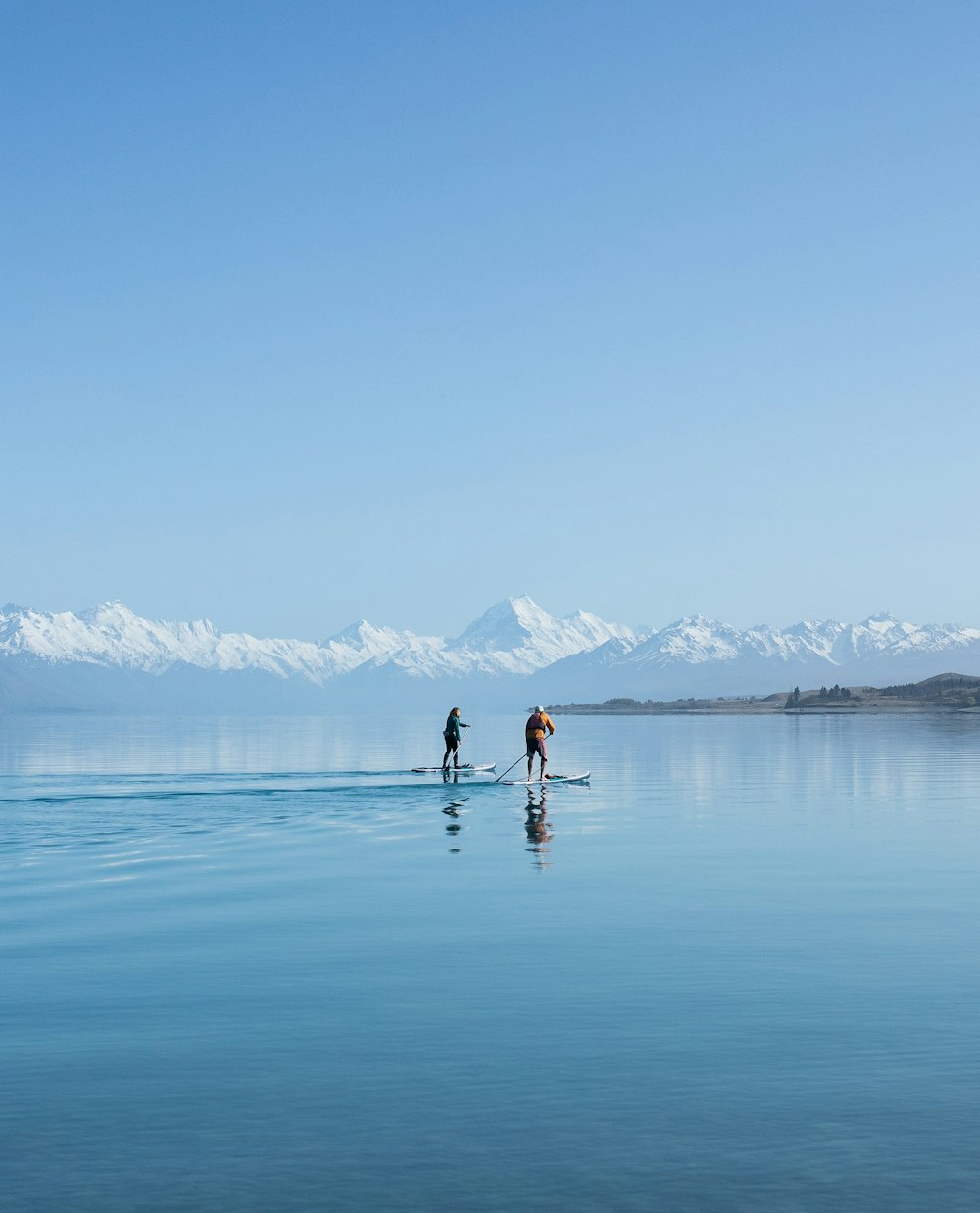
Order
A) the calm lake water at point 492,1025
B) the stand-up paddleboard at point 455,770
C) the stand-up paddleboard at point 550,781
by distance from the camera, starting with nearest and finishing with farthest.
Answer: the calm lake water at point 492,1025, the stand-up paddleboard at point 550,781, the stand-up paddleboard at point 455,770

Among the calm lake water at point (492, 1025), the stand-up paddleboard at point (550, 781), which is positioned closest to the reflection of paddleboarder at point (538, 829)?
the calm lake water at point (492, 1025)

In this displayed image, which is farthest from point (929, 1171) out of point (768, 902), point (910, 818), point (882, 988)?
point (910, 818)

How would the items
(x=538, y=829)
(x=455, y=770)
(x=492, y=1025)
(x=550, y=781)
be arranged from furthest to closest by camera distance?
(x=455, y=770) < (x=550, y=781) < (x=538, y=829) < (x=492, y=1025)

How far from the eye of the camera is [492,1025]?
14.4 m

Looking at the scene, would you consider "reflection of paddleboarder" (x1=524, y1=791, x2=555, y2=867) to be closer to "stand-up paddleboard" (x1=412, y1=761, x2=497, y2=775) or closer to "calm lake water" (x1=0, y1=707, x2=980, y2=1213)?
"calm lake water" (x1=0, y1=707, x2=980, y2=1213)

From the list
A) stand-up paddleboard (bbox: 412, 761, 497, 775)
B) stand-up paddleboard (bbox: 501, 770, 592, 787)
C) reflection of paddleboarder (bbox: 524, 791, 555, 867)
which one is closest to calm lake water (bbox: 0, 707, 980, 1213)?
reflection of paddleboarder (bbox: 524, 791, 555, 867)

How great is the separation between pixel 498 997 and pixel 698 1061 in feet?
11.5

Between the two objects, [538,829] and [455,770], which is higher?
[455,770]

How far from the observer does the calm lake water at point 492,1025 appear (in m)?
10.0

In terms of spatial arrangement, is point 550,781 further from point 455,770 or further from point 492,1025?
point 492,1025

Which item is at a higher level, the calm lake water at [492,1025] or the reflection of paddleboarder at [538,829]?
the calm lake water at [492,1025]

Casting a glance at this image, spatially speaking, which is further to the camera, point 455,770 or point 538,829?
point 455,770

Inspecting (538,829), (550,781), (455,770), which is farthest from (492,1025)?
(455,770)

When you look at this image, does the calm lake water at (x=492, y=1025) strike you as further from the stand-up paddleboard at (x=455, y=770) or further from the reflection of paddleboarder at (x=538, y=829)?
the stand-up paddleboard at (x=455, y=770)
